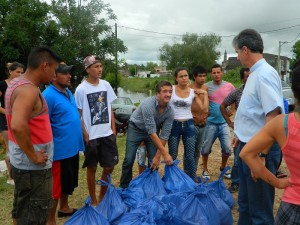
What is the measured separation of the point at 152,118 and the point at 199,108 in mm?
1004

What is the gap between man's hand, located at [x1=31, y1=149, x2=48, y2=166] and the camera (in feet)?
7.41

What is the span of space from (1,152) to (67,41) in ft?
22.2

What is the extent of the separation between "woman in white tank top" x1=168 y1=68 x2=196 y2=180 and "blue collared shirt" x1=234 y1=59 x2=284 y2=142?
156cm

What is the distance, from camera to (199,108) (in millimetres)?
4395

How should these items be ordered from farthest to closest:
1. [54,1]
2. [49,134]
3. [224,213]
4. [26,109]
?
[54,1] → [224,213] → [49,134] → [26,109]

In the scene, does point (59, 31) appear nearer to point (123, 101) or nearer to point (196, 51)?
point (123, 101)

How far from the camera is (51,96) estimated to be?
313cm

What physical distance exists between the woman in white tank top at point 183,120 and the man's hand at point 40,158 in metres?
2.12

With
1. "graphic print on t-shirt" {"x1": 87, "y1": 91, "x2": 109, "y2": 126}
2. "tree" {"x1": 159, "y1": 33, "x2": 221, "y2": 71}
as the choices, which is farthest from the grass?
"tree" {"x1": 159, "y1": 33, "x2": 221, "y2": 71}

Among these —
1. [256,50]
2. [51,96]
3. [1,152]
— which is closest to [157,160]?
[51,96]

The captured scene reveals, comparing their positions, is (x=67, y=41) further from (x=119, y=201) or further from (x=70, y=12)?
(x=119, y=201)

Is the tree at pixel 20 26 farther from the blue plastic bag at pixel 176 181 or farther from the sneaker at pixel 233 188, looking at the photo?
the sneaker at pixel 233 188

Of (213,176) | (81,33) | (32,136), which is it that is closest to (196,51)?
(81,33)

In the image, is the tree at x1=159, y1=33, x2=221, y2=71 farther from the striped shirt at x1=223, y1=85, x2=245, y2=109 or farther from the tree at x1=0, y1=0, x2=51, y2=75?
the striped shirt at x1=223, y1=85, x2=245, y2=109
